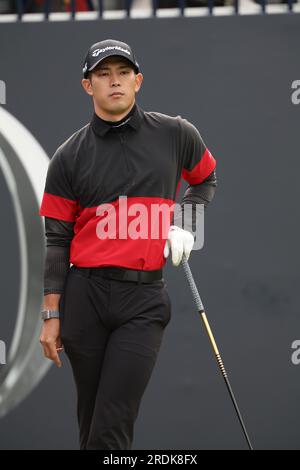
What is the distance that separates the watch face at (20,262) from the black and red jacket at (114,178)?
1.28m

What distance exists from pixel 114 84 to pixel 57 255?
2.19 feet

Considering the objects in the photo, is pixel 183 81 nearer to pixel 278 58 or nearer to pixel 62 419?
pixel 278 58

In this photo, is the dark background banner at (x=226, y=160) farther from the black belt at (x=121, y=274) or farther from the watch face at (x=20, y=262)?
the black belt at (x=121, y=274)

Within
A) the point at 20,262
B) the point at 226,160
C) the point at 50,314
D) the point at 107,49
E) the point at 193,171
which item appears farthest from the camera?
the point at 20,262

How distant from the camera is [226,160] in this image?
4.96m

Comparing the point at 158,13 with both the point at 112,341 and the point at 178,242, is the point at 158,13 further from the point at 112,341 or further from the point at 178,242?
the point at 112,341

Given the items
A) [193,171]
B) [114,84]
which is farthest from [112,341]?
[114,84]

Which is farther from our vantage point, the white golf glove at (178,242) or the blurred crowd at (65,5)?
the blurred crowd at (65,5)

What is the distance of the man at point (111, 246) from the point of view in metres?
3.59

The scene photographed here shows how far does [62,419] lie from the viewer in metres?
5.12

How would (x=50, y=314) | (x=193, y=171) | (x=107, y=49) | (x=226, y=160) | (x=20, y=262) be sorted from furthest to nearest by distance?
(x=20, y=262) → (x=226, y=160) → (x=193, y=171) → (x=50, y=314) → (x=107, y=49)

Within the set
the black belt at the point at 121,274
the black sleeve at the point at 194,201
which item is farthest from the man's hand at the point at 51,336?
the black sleeve at the point at 194,201

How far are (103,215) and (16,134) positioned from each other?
1.54 meters

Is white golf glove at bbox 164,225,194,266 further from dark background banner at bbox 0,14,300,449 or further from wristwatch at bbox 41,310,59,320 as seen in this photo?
dark background banner at bbox 0,14,300,449
